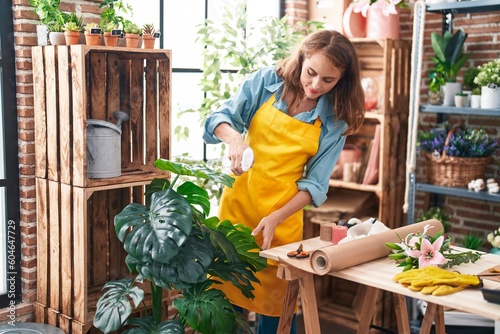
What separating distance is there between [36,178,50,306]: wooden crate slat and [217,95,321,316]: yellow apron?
2.93 feet

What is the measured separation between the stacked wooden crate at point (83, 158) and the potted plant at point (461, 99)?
1762mm

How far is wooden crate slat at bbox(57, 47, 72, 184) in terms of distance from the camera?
3.12m

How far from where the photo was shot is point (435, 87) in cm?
434

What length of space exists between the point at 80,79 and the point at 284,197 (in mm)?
1029

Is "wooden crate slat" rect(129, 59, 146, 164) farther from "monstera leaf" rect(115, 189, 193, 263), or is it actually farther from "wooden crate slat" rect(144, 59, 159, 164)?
"monstera leaf" rect(115, 189, 193, 263)

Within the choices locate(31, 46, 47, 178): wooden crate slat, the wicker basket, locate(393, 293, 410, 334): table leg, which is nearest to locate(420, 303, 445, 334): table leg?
locate(393, 293, 410, 334): table leg

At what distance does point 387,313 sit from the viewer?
4691 millimetres

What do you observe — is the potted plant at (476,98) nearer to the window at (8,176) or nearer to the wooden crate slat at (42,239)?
the wooden crate slat at (42,239)

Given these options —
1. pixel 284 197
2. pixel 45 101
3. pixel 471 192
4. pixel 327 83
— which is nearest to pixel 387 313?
pixel 471 192

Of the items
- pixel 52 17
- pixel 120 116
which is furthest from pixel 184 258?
pixel 52 17

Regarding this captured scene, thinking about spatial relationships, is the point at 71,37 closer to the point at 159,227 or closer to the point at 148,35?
the point at 148,35

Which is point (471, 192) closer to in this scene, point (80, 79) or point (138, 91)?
point (138, 91)

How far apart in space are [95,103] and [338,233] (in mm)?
1346

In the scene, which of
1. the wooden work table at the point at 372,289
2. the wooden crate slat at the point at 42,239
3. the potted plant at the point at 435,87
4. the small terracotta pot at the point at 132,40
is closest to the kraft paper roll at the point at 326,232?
the wooden work table at the point at 372,289
